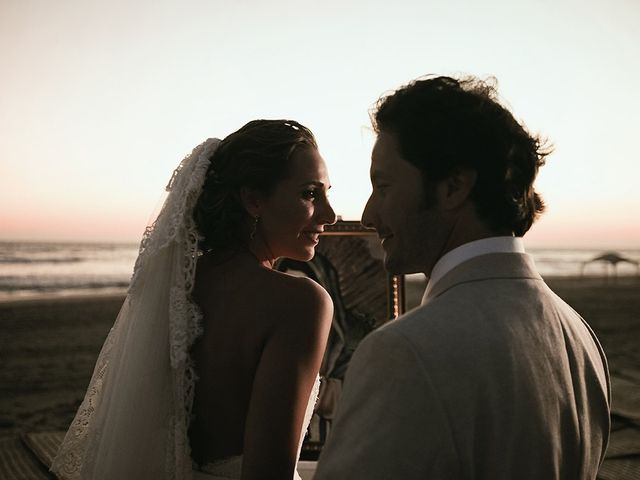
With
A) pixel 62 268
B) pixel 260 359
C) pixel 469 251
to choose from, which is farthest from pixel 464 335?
pixel 62 268

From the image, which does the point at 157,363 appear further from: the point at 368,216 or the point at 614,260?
the point at 614,260

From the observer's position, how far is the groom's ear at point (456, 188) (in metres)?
1.23

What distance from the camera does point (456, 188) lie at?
48.6 inches

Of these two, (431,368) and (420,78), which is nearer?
(431,368)

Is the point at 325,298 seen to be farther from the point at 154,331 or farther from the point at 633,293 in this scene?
the point at 633,293

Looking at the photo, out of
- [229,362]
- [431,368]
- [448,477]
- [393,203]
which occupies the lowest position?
[229,362]

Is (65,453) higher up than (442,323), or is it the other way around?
(442,323)

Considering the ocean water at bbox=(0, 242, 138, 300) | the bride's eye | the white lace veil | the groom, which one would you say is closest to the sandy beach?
the ocean water at bbox=(0, 242, 138, 300)

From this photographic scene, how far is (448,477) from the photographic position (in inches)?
38.4

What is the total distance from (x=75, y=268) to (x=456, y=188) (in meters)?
21.6

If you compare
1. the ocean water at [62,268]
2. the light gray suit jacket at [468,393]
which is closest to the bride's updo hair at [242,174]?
the light gray suit jacket at [468,393]

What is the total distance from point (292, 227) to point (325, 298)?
0.31m

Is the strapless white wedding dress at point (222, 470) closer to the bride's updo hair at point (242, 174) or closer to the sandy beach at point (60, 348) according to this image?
the bride's updo hair at point (242, 174)

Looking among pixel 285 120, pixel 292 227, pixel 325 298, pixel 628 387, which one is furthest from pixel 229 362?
pixel 628 387
